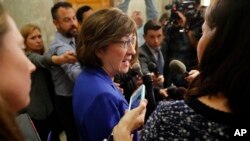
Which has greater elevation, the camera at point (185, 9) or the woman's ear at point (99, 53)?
the woman's ear at point (99, 53)

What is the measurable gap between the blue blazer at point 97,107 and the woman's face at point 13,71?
395 millimetres

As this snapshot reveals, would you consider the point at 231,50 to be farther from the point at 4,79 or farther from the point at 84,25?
the point at 84,25

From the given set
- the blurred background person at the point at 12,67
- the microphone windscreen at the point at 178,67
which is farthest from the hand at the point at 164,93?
the blurred background person at the point at 12,67

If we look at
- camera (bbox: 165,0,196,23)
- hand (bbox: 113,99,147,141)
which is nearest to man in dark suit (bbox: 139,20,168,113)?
camera (bbox: 165,0,196,23)

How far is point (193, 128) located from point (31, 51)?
2.17 meters

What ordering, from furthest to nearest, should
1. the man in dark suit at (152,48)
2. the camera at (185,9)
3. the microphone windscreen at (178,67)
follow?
1. the camera at (185,9)
2. the man in dark suit at (152,48)
3. the microphone windscreen at (178,67)

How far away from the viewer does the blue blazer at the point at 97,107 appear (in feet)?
3.74

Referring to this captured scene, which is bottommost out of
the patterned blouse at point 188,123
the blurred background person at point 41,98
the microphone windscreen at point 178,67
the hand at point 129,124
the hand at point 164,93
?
the blurred background person at point 41,98

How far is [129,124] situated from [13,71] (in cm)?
44

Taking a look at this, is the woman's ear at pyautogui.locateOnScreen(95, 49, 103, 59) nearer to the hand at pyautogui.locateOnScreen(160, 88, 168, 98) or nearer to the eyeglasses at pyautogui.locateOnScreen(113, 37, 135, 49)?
the eyeglasses at pyautogui.locateOnScreen(113, 37, 135, 49)

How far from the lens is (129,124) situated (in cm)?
103

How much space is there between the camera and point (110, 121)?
44.7 inches

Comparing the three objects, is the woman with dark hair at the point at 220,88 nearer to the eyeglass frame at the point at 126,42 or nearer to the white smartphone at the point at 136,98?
the white smartphone at the point at 136,98

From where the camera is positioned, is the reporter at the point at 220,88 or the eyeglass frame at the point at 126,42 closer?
the reporter at the point at 220,88
